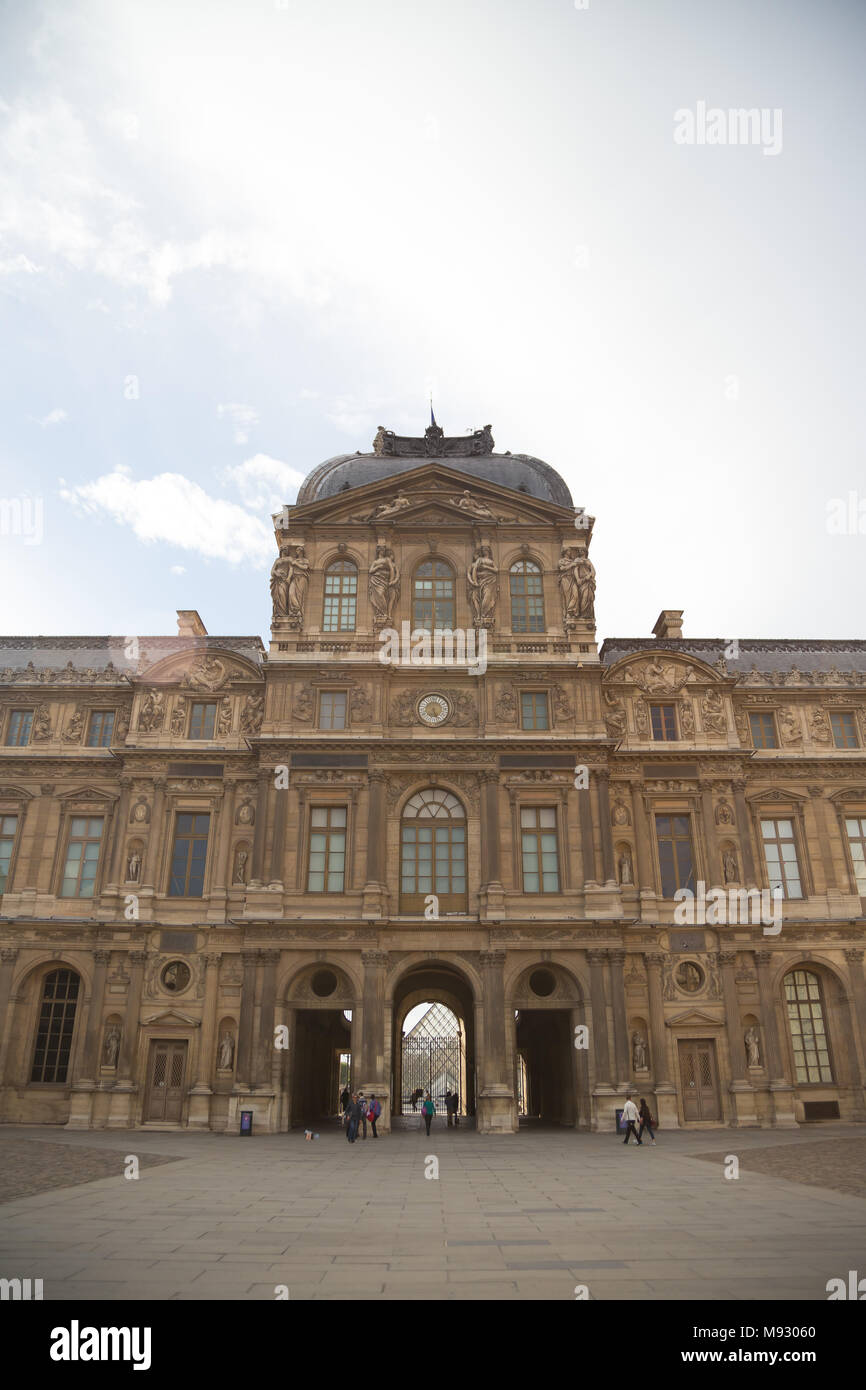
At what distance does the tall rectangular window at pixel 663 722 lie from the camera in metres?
37.7

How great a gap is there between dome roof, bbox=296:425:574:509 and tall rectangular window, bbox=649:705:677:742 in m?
10.00

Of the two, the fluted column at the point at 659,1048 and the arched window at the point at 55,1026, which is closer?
the fluted column at the point at 659,1048

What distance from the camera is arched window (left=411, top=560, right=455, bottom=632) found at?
126ft

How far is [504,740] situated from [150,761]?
1402 centimetres

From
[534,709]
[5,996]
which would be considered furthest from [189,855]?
[534,709]

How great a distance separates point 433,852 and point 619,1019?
881cm

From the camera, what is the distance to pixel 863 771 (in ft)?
125

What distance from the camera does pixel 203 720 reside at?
37625mm

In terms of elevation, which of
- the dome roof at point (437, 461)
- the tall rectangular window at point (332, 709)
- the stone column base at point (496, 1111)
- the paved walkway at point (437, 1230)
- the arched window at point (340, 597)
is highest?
the dome roof at point (437, 461)

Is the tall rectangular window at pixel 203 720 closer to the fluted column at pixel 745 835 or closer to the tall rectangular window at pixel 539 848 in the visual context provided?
the tall rectangular window at pixel 539 848

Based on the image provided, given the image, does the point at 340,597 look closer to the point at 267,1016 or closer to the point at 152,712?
the point at 152,712

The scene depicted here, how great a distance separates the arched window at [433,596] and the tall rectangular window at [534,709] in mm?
4536

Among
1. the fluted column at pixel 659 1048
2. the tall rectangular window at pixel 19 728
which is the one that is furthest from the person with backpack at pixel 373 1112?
the tall rectangular window at pixel 19 728
